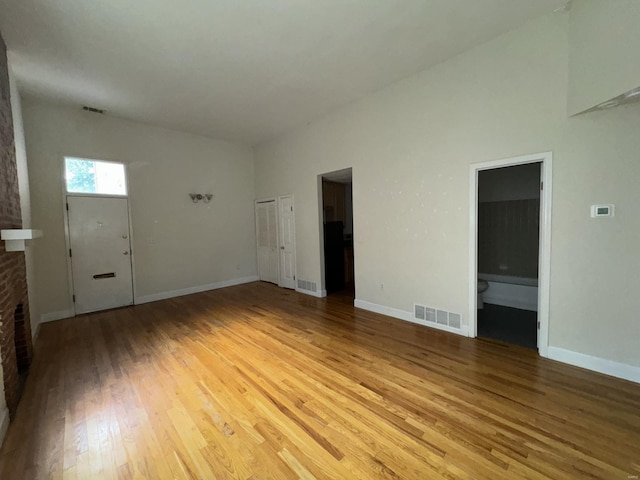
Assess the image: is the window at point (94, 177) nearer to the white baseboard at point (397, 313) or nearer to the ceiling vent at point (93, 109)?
the ceiling vent at point (93, 109)

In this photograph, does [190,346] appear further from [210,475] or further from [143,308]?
[143,308]

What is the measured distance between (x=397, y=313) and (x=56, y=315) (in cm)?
541

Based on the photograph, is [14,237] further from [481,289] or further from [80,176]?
[481,289]

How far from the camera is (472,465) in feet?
4.96

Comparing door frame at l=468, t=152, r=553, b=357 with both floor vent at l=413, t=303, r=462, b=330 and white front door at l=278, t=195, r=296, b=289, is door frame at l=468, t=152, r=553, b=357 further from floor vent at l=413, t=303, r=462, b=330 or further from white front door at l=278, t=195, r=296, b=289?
white front door at l=278, t=195, r=296, b=289

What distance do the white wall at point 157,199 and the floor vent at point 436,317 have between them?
14.4 ft

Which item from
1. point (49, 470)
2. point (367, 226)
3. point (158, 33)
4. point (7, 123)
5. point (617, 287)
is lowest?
point (49, 470)

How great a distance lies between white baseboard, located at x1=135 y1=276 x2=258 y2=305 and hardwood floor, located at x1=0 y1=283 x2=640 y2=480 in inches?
66.7

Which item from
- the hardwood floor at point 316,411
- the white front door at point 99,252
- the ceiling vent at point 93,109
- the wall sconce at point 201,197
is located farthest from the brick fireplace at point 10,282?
the wall sconce at point 201,197

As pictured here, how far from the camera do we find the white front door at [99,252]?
14.4ft

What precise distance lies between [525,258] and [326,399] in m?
4.11

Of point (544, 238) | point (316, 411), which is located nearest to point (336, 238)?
point (544, 238)

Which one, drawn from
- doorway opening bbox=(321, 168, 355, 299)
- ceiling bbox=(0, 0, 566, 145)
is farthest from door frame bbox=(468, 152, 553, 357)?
doorway opening bbox=(321, 168, 355, 299)

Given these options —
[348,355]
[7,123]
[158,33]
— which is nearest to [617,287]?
[348,355]
